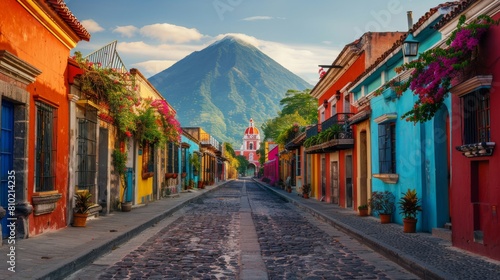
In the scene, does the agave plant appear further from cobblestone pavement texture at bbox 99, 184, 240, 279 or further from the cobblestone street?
cobblestone pavement texture at bbox 99, 184, 240, 279

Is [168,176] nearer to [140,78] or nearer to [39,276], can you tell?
[140,78]

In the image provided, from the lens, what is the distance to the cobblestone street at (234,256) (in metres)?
7.42

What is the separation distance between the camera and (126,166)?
60.6 feet

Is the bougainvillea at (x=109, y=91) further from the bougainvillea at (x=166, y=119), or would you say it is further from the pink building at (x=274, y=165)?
the pink building at (x=274, y=165)

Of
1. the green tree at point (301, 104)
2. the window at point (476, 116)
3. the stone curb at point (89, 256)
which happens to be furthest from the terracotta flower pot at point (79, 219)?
the green tree at point (301, 104)

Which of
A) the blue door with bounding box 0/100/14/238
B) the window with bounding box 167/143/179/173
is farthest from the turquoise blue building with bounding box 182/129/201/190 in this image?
the blue door with bounding box 0/100/14/238

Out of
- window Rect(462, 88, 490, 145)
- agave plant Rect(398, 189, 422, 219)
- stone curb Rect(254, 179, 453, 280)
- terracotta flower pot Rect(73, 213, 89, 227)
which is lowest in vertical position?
stone curb Rect(254, 179, 453, 280)

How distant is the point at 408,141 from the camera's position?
42.2 ft

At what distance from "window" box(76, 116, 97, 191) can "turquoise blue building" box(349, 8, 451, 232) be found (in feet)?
23.7

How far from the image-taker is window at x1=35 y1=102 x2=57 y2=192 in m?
10.3

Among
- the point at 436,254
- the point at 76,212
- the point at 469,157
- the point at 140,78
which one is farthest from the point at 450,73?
the point at 140,78

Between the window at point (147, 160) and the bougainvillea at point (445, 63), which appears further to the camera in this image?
the window at point (147, 160)

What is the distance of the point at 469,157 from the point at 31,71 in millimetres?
7487

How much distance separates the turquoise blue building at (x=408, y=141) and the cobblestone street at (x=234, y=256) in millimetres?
1957
